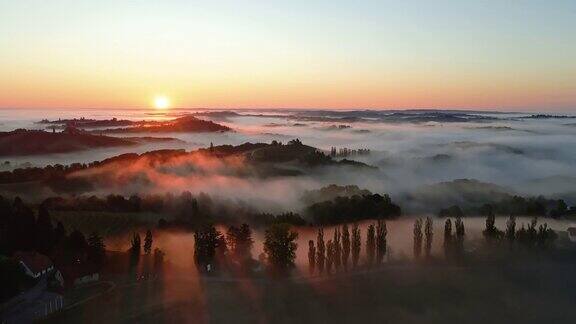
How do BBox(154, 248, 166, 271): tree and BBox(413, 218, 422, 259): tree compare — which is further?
BBox(413, 218, 422, 259): tree

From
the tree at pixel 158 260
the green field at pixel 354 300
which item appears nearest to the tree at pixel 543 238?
the green field at pixel 354 300

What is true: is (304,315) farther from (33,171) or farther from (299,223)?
(33,171)

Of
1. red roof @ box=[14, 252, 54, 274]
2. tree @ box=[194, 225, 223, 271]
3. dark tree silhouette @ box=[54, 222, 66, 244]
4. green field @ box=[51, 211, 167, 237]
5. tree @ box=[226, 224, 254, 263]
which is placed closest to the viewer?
red roof @ box=[14, 252, 54, 274]

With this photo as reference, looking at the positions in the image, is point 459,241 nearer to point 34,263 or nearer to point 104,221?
point 34,263

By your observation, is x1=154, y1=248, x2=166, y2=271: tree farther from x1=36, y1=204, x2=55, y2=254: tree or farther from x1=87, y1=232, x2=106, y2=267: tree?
x1=36, y1=204, x2=55, y2=254: tree

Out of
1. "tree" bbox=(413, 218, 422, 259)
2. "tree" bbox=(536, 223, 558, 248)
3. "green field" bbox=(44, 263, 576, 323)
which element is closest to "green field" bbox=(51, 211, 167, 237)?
"green field" bbox=(44, 263, 576, 323)

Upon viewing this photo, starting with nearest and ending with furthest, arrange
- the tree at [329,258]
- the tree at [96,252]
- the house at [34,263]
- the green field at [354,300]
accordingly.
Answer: the green field at [354,300]
the house at [34,263]
the tree at [96,252]
the tree at [329,258]

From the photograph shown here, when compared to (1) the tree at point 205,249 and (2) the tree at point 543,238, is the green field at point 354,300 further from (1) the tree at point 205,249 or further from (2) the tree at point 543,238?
(2) the tree at point 543,238
